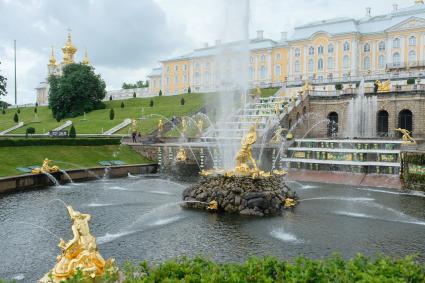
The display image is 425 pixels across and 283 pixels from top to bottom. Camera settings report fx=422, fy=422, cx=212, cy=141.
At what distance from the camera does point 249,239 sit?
1384cm

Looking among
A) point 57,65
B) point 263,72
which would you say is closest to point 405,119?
point 263,72

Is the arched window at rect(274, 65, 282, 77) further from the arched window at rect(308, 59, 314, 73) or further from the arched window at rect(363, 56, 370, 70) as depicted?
the arched window at rect(363, 56, 370, 70)

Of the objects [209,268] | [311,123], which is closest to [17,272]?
[209,268]

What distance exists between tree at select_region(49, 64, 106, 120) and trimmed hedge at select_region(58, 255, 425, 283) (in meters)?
64.2

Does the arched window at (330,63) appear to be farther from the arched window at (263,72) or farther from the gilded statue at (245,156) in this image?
the gilded statue at (245,156)

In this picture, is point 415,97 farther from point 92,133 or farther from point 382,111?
point 92,133

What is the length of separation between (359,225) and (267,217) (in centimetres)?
353

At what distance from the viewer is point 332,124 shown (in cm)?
4491

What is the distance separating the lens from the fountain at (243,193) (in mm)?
17766

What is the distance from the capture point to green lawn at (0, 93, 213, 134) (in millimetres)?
53594

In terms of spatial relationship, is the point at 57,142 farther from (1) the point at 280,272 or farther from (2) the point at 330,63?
(2) the point at 330,63

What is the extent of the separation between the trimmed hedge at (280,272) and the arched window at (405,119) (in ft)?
→ 121

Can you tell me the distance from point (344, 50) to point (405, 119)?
29.9 metres

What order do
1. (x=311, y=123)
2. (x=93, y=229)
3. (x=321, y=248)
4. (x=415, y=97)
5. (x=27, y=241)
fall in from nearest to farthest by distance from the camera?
(x=321, y=248)
(x=27, y=241)
(x=93, y=229)
(x=415, y=97)
(x=311, y=123)
